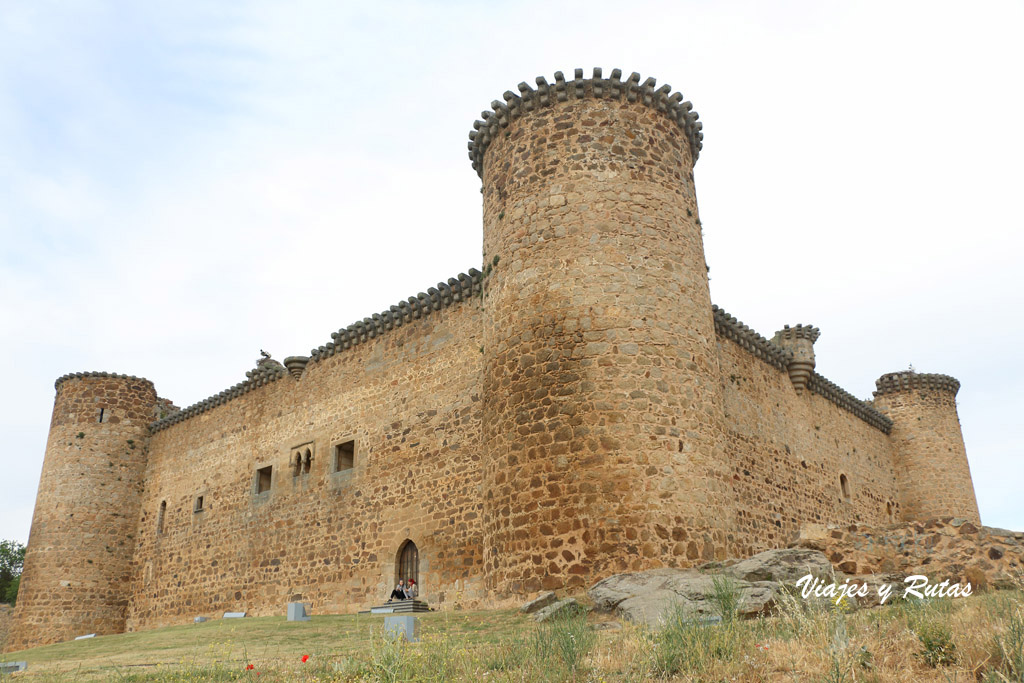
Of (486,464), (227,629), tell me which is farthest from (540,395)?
(227,629)

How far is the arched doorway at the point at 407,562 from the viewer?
13.3 m

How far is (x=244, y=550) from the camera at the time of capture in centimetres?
1702

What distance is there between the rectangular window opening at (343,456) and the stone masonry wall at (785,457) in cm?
756

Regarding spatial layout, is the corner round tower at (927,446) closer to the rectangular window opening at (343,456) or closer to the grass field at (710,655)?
the rectangular window opening at (343,456)

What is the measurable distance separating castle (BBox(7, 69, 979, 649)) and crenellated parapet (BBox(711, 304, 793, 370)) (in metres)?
0.06

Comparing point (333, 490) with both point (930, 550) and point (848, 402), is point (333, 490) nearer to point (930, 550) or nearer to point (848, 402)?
point (930, 550)

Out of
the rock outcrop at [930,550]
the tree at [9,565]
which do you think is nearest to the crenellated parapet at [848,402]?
the rock outcrop at [930,550]

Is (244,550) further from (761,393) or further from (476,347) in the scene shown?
(761,393)

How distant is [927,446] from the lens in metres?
22.6

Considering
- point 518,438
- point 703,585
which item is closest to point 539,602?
point 703,585

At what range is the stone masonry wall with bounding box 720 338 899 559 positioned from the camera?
46.9 ft

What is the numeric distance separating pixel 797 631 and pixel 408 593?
9.32m

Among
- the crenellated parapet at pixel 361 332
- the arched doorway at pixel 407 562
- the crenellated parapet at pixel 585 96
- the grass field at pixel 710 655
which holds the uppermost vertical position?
the crenellated parapet at pixel 585 96

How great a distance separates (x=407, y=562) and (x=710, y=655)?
974 centimetres
